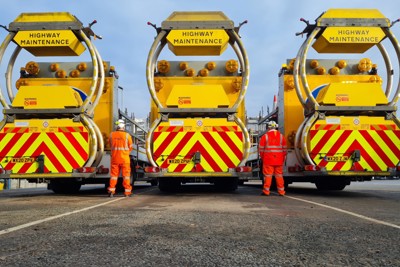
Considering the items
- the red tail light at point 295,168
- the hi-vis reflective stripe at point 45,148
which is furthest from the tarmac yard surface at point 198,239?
the red tail light at point 295,168

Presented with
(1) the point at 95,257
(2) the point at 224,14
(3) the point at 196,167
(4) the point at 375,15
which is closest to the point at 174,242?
(1) the point at 95,257

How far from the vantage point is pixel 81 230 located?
356 cm

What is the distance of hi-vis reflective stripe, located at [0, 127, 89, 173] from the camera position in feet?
26.5

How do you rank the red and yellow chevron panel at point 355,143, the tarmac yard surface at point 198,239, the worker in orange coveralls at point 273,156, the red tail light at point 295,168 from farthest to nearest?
1. the red tail light at point 295,168
2. the worker in orange coveralls at point 273,156
3. the red and yellow chevron panel at point 355,143
4. the tarmac yard surface at point 198,239

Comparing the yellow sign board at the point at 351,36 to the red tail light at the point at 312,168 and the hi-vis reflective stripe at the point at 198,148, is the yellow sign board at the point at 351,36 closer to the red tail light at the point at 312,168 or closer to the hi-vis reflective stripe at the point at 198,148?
the red tail light at the point at 312,168

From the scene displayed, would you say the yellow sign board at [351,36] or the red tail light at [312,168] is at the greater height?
the yellow sign board at [351,36]

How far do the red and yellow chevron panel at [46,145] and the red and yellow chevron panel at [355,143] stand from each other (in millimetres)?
4943

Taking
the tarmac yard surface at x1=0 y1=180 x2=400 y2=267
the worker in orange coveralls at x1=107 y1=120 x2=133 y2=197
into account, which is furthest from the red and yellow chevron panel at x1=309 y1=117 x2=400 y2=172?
the worker in orange coveralls at x1=107 y1=120 x2=133 y2=197

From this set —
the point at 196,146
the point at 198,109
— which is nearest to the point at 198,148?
the point at 196,146

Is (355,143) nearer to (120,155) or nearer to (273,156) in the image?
(273,156)

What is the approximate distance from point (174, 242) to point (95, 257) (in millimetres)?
679

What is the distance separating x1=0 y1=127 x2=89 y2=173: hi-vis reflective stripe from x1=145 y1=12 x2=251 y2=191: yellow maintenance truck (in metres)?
1.49

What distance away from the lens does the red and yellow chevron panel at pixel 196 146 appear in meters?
8.13

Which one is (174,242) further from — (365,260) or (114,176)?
(114,176)
